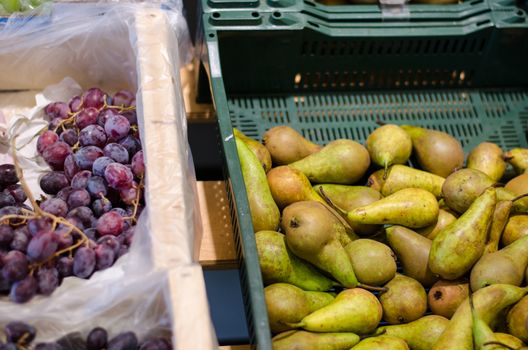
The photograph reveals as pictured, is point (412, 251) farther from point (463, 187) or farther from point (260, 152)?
point (260, 152)

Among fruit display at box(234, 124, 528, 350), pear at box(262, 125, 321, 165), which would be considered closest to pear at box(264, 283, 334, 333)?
fruit display at box(234, 124, 528, 350)

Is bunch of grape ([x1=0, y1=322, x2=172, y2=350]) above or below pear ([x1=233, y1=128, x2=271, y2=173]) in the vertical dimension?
below

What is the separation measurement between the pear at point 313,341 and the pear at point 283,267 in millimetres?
106

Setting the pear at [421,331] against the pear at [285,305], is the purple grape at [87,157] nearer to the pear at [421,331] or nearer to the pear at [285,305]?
the pear at [285,305]

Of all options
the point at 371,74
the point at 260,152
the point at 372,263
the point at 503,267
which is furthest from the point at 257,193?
the point at 371,74

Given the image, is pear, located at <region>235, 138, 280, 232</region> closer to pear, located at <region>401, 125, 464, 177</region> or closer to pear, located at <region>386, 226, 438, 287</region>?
pear, located at <region>386, 226, 438, 287</region>

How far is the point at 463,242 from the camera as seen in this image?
1131 millimetres

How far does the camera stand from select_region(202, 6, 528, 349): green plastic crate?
145 centimetres

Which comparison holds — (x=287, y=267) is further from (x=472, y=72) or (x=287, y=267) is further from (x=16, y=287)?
(x=472, y=72)

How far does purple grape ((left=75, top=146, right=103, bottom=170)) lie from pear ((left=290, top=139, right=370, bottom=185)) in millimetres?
392

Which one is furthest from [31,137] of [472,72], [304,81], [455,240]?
[472,72]

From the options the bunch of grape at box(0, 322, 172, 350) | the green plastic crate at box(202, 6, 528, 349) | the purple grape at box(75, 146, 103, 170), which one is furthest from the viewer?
the green plastic crate at box(202, 6, 528, 349)

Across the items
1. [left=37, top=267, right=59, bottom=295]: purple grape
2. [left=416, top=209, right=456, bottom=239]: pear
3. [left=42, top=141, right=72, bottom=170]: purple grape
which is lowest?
[left=416, top=209, right=456, bottom=239]: pear

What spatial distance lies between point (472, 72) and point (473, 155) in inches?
12.6
